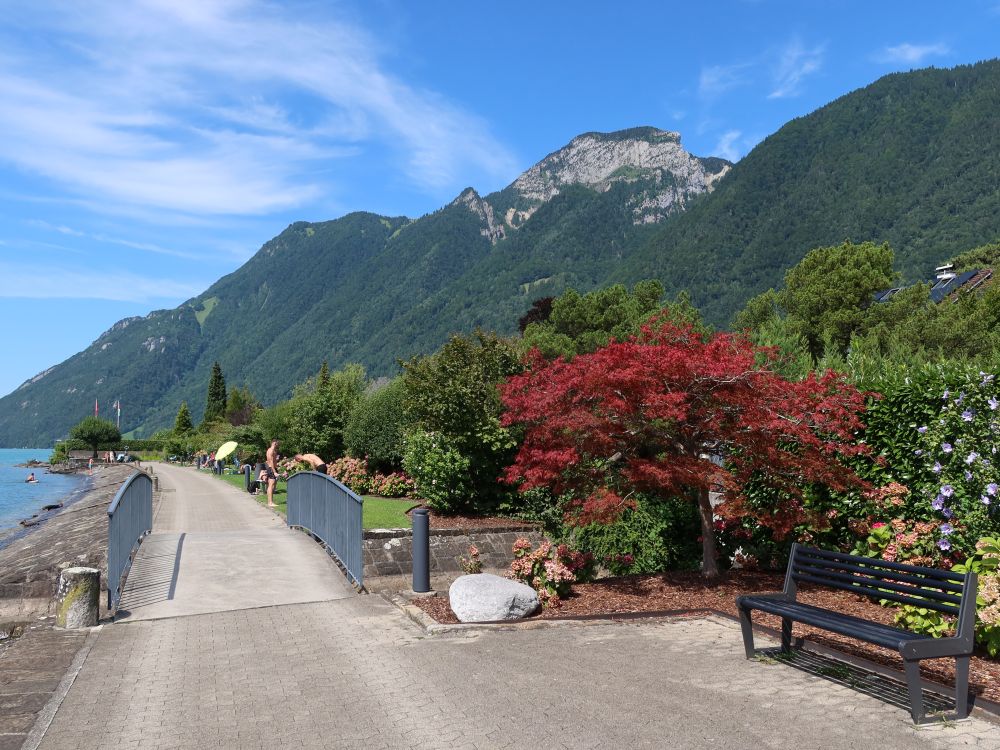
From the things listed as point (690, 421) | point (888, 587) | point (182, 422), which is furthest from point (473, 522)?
point (182, 422)

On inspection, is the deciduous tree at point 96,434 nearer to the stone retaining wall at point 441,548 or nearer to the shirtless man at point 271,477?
the shirtless man at point 271,477

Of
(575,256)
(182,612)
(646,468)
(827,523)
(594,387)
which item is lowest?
(182,612)

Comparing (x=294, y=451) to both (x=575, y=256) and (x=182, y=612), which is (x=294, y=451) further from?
(x=575, y=256)

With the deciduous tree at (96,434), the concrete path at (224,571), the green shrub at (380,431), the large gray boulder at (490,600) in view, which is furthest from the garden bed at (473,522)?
the deciduous tree at (96,434)

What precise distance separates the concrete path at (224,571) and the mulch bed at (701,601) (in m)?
2.04

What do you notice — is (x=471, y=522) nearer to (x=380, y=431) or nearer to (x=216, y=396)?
(x=380, y=431)

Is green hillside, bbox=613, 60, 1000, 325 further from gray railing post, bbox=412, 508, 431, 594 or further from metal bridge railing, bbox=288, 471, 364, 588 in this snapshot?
gray railing post, bbox=412, 508, 431, 594

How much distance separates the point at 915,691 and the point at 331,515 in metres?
9.11

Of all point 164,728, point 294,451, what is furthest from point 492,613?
point 294,451

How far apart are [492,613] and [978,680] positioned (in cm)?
434

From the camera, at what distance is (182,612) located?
28.3 ft

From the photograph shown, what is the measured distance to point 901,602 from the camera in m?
5.55

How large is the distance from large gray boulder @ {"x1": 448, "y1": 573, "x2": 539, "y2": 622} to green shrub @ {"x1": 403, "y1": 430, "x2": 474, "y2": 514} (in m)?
7.45

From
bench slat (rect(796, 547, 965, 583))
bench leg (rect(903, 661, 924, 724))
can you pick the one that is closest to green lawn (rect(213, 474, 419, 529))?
bench slat (rect(796, 547, 965, 583))
